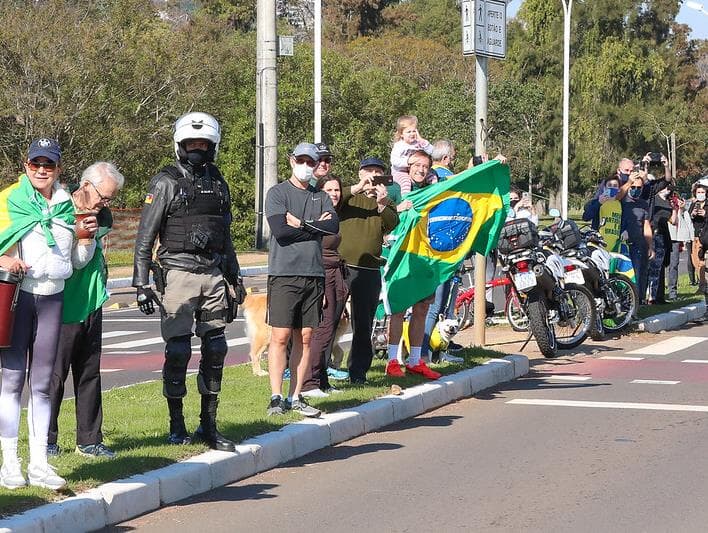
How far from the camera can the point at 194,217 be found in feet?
29.2

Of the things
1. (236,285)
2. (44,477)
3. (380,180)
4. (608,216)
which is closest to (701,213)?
(608,216)

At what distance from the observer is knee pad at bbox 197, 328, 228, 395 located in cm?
898

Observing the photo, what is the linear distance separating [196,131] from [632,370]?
7149 millimetres

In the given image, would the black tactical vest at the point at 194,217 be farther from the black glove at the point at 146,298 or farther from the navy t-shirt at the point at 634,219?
the navy t-shirt at the point at 634,219

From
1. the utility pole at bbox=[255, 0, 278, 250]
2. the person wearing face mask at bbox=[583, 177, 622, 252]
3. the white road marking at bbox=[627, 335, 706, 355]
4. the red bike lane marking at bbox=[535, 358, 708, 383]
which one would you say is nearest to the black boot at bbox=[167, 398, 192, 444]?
the red bike lane marking at bbox=[535, 358, 708, 383]

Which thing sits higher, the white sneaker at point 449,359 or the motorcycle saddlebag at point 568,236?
the motorcycle saddlebag at point 568,236

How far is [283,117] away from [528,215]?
29726mm

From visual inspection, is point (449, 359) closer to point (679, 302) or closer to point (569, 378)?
point (569, 378)

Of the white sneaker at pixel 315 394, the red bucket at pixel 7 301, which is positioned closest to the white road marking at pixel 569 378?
the white sneaker at pixel 315 394

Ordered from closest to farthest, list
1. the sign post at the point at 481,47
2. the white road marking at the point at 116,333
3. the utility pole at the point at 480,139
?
1. the sign post at the point at 481,47
2. the utility pole at the point at 480,139
3. the white road marking at the point at 116,333

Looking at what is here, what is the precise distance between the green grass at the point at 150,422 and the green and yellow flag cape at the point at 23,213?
133 cm

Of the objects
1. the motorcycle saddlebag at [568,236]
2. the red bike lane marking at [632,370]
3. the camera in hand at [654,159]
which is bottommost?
Result: the red bike lane marking at [632,370]

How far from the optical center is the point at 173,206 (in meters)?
8.86

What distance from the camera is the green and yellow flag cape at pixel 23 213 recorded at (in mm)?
7621
